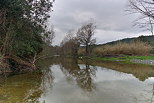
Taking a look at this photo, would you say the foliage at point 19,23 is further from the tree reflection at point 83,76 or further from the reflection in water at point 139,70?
the reflection in water at point 139,70

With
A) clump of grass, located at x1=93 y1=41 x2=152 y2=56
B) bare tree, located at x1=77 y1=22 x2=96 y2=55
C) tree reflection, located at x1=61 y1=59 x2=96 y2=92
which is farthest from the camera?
bare tree, located at x1=77 y1=22 x2=96 y2=55

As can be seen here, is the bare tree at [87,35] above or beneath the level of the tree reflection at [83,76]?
above

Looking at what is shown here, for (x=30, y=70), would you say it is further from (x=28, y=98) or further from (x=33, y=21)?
(x=28, y=98)

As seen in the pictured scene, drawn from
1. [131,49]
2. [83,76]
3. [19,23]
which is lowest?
[83,76]

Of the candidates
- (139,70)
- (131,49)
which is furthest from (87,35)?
(139,70)

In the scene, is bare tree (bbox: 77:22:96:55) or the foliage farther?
bare tree (bbox: 77:22:96:55)

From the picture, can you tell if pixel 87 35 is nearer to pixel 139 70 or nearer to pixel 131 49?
pixel 131 49

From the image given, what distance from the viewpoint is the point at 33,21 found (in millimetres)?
13555

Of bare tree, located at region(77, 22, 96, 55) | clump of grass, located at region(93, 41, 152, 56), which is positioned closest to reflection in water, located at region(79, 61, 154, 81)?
clump of grass, located at region(93, 41, 152, 56)

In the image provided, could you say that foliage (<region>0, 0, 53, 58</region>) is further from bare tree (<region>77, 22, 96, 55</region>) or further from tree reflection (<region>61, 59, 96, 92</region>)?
bare tree (<region>77, 22, 96, 55</region>)

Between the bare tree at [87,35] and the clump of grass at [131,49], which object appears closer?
the clump of grass at [131,49]

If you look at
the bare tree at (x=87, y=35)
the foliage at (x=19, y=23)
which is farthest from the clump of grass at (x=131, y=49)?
the foliage at (x=19, y=23)

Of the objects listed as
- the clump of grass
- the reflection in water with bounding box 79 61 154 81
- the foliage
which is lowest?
the reflection in water with bounding box 79 61 154 81

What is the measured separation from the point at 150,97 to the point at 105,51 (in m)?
26.2
